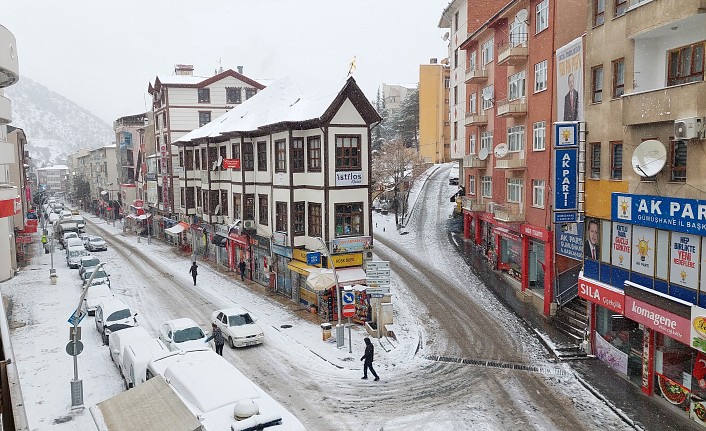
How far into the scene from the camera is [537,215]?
31.0 metres

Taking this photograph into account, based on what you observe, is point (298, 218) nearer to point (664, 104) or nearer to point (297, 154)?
point (297, 154)

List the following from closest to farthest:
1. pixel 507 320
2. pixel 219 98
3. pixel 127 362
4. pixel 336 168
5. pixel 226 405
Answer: pixel 226 405
pixel 127 362
pixel 507 320
pixel 336 168
pixel 219 98

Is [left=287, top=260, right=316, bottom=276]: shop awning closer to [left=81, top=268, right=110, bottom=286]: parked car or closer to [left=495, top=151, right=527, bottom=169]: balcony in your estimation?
[left=495, top=151, right=527, bottom=169]: balcony

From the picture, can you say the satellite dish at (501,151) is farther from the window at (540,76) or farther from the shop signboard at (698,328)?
the shop signboard at (698,328)

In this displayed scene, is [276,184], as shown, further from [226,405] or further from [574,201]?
[226,405]

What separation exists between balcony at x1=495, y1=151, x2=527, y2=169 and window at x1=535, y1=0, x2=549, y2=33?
7.12m

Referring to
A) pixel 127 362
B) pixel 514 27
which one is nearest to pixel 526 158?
pixel 514 27

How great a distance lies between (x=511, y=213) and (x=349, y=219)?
9887mm

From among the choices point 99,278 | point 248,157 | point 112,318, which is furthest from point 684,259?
point 99,278

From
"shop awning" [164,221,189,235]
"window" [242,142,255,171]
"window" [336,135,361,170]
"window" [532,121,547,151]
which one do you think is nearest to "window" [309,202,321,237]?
"window" [336,135,361,170]

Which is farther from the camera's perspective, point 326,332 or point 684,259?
point 326,332

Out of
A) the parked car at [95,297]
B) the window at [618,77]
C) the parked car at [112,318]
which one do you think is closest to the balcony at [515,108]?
the window at [618,77]

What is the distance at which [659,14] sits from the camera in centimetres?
1783

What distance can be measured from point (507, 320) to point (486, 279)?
7920 millimetres
